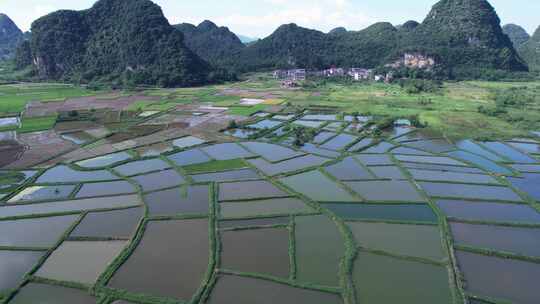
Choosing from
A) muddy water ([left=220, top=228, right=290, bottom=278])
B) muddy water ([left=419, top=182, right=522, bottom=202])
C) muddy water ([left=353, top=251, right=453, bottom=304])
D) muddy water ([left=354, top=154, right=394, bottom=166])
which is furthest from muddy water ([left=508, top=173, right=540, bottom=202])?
muddy water ([left=220, top=228, right=290, bottom=278])

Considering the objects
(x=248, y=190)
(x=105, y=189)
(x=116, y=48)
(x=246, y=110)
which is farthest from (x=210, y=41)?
(x=248, y=190)

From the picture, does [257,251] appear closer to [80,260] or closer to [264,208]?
[264,208]

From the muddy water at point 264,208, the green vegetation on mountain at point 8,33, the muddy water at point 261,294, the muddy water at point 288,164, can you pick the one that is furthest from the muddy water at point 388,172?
the green vegetation on mountain at point 8,33

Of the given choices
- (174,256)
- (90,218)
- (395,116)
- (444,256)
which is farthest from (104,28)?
(444,256)

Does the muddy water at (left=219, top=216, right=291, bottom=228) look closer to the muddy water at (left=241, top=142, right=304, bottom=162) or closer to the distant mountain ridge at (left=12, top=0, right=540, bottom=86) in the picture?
the muddy water at (left=241, top=142, right=304, bottom=162)

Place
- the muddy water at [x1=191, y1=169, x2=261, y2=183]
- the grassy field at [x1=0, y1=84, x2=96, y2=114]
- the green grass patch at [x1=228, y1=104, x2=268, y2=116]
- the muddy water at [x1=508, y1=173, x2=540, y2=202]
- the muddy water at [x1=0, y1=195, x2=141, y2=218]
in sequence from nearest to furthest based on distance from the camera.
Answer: the muddy water at [x1=0, y1=195, x2=141, y2=218]
the muddy water at [x1=508, y1=173, x2=540, y2=202]
the muddy water at [x1=191, y1=169, x2=261, y2=183]
the green grass patch at [x1=228, y1=104, x2=268, y2=116]
the grassy field at [x1=0, y1=84, x2=96, y2=114]

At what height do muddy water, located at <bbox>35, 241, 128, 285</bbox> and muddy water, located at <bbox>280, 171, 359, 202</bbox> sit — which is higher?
muddy water, located at <bbox>280, 171, 359, 202</bbox>

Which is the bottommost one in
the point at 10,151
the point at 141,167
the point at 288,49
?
the point at 141,167
